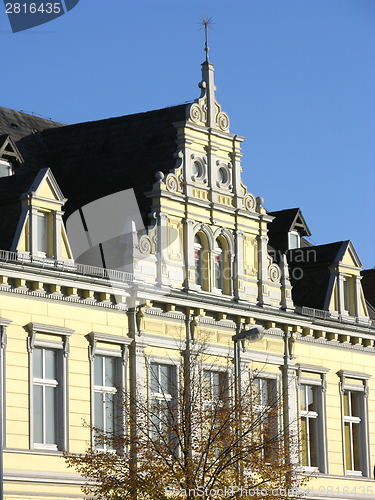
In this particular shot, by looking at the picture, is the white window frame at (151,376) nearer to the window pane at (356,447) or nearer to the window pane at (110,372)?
the window pane at (110,372)

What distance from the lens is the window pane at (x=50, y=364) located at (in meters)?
38.5

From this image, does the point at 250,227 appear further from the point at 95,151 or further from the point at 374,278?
the point at 374,278

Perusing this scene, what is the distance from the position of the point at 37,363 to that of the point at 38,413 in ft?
4.91

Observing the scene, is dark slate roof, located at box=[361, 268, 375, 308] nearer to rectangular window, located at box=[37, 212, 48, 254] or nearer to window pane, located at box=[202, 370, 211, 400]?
window pane, located at box=[202, 370, 211, 400]

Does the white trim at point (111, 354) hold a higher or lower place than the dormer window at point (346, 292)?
lower

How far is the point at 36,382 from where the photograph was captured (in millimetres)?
38031

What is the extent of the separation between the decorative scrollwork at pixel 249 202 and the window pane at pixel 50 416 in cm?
1214

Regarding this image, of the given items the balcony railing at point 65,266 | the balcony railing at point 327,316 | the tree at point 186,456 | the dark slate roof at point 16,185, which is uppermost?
the dark slate roof at point 16,185

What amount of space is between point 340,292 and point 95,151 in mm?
11673

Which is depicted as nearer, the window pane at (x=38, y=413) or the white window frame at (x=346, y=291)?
the window pane at (x=38, y=413)

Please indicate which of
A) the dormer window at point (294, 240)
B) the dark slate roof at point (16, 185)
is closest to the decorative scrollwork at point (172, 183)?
the dark slate roof at point (16, 185)

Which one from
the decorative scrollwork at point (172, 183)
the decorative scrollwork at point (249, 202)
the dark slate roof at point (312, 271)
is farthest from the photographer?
the dark slate roof at point (312, 271)

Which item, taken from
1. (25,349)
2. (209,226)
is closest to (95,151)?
(209,226)

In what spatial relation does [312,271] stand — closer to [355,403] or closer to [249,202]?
[355,403]
